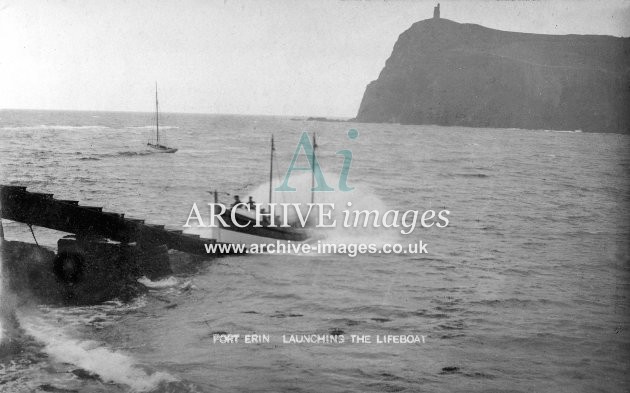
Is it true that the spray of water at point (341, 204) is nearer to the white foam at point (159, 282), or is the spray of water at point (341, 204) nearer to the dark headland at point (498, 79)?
the white foam at point (159, 282)

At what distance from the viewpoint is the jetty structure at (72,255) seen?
13.8m

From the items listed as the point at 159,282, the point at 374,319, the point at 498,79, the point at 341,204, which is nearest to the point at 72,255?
the point at 159,282

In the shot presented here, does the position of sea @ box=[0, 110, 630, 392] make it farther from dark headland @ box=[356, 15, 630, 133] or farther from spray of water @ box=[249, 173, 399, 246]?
dark headland @ box=[356, 15, 630, 133]

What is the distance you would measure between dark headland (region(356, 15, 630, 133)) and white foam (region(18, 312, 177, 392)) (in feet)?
491

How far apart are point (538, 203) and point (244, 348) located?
29739mm

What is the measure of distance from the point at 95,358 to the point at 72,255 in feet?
13.9

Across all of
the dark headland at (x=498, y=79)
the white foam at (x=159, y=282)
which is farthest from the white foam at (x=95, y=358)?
the dark headland at (x=498, y=79)

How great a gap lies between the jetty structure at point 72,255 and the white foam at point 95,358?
1.81 metres

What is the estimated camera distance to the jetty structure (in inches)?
544

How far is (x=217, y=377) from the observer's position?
10.4m

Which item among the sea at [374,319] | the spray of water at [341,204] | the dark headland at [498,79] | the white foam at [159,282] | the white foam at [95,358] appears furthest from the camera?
the dark headland at [498,79]

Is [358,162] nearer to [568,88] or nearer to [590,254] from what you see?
[590,254]

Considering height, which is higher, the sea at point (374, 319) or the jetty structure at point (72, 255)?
A: the jetty structure at point (72, 255)

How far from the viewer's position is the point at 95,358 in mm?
10812
